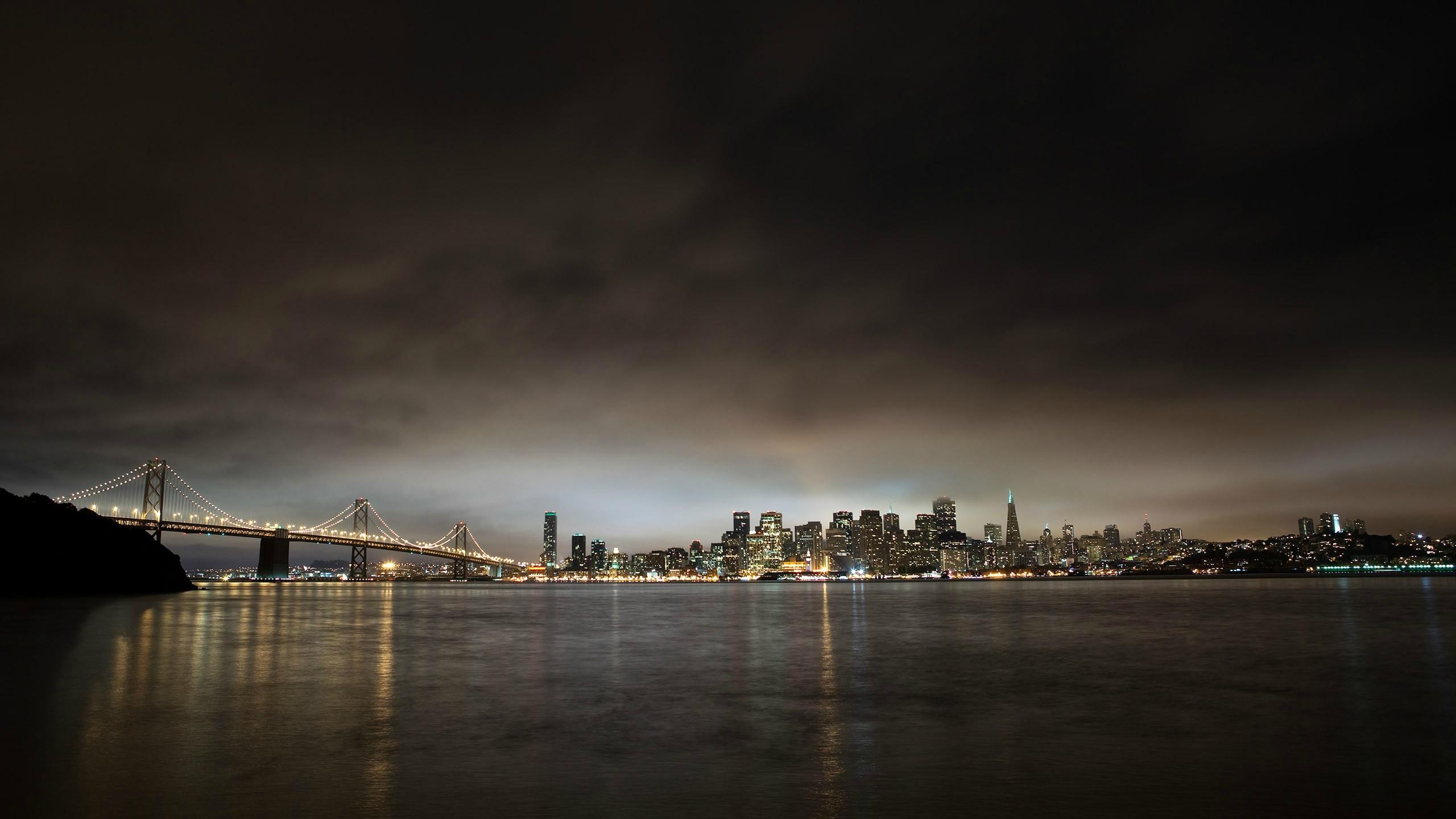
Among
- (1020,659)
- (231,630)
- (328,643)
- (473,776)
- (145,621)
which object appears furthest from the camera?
(145,621)

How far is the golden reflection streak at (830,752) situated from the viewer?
1036 cm

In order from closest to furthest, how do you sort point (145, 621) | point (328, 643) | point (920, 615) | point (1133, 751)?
point (1133, 751) < point (328, 643) < point (145, 621) < point (920, 615)

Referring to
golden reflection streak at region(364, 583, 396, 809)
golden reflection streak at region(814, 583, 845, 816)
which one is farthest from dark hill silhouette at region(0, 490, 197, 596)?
golden reflection streak at region(814, 583, 845, 816)

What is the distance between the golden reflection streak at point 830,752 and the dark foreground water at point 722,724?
67mm

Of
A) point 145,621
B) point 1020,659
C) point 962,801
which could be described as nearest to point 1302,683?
point 1020,659

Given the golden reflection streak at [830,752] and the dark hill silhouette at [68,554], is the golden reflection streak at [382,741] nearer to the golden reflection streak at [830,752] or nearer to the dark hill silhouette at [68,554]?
the golden reflection streak at [830,752]

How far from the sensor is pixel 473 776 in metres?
11.9

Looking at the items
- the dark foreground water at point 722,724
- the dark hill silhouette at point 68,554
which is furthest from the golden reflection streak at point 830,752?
the dark hill silhouette at point 68,554

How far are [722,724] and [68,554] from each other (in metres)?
82.8

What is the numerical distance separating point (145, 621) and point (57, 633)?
27.9 ft

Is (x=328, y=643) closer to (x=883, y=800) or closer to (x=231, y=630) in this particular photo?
(x=231, y=630)

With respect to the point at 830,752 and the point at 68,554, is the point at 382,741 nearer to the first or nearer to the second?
the point at 830,752

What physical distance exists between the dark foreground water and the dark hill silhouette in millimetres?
41205

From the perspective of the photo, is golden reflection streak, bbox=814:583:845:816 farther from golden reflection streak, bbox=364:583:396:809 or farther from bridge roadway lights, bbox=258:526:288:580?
bridge roadway lights, bbox=258:526:288:580
